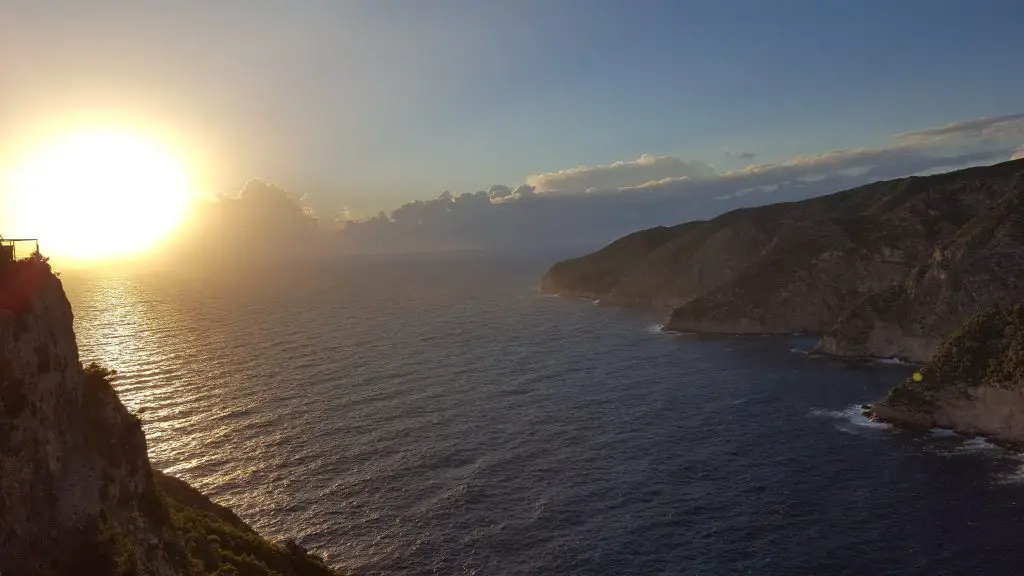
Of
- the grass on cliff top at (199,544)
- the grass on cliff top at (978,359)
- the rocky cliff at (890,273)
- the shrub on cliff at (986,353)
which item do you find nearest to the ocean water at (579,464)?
the grass on cliff top at (978,359)

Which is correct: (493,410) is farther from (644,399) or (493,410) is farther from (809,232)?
(809,232)

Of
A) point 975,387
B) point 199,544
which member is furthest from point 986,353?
point 199,544

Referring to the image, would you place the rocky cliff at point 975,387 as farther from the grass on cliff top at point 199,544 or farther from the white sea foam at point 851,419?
the grass on cliff top at point 199,544

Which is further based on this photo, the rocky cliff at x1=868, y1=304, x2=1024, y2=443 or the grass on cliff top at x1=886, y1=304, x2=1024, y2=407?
the grass on cliff top at x1=886, y1=304, x2=1024, y2=407

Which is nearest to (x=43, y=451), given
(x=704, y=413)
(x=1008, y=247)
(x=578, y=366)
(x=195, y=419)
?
(x=195, y=419)

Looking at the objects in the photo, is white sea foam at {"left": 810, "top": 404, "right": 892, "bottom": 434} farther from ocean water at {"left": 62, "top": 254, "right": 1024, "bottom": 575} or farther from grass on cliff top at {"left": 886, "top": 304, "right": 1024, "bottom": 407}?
grass on cliff top at {"left": 886, "top": 304, "right": 1024, "bottom": 407}

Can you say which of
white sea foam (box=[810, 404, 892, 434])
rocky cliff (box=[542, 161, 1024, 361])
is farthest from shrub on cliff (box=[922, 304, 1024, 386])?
rocky cliff (box=[542, 161, 1024, 361])
